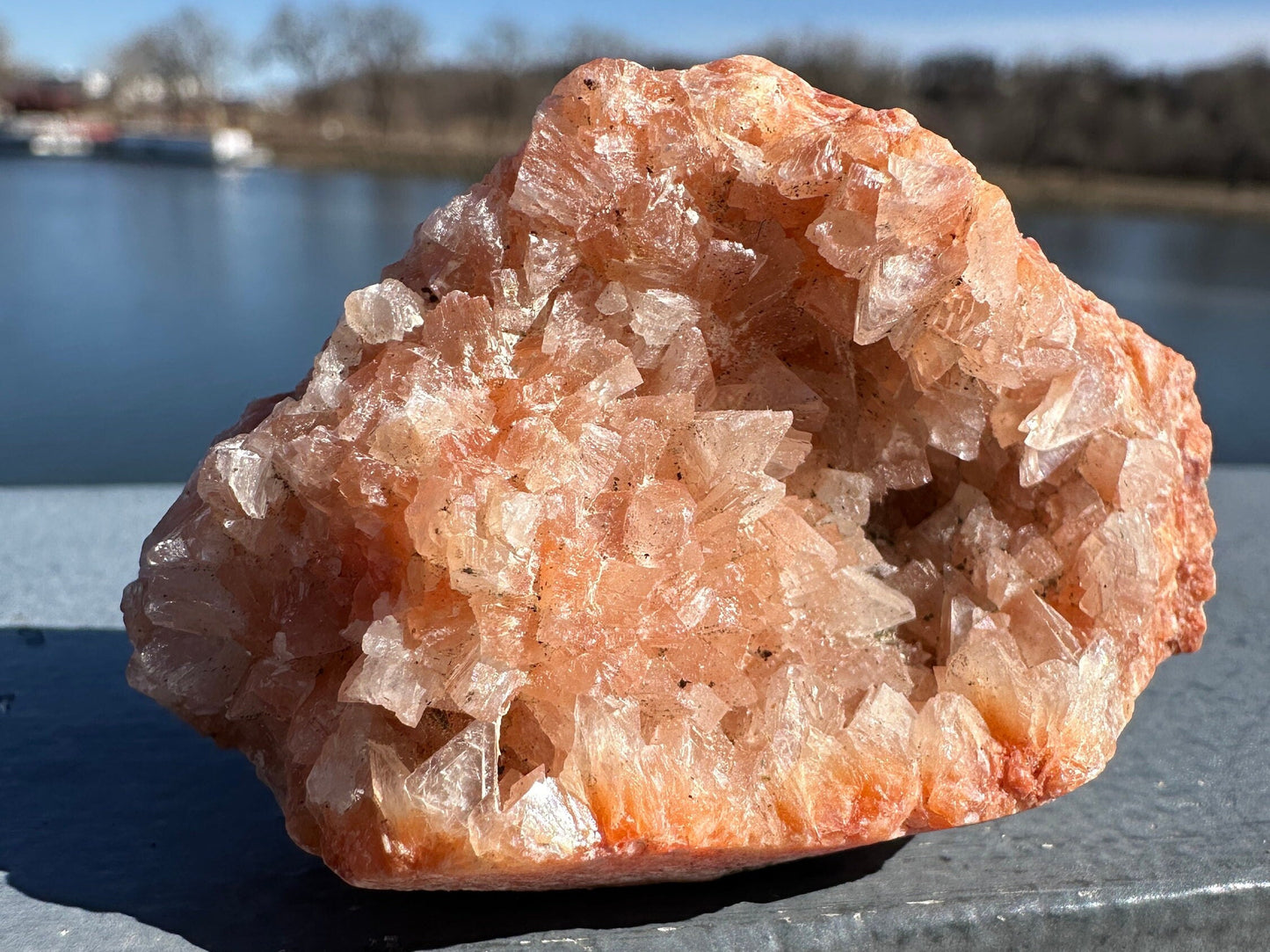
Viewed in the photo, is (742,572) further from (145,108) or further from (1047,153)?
(145,108)

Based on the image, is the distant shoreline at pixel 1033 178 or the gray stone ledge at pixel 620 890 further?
the distant shoreline at pixel 1033 178

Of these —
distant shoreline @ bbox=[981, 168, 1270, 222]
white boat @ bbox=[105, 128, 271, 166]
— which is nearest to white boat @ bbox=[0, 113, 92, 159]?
white boat @ bbox=[105, 128, 271, 166]

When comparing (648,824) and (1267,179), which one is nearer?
(648,824)

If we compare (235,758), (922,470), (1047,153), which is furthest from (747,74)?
(1047,153)

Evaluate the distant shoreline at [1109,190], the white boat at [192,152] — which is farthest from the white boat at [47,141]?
the distant shoreline at [1109,190]

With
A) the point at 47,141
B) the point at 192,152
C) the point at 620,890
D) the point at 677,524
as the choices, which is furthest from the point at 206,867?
the point at 47,141

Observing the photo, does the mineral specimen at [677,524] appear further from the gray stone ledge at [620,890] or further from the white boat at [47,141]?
the white boat at [47,141]
